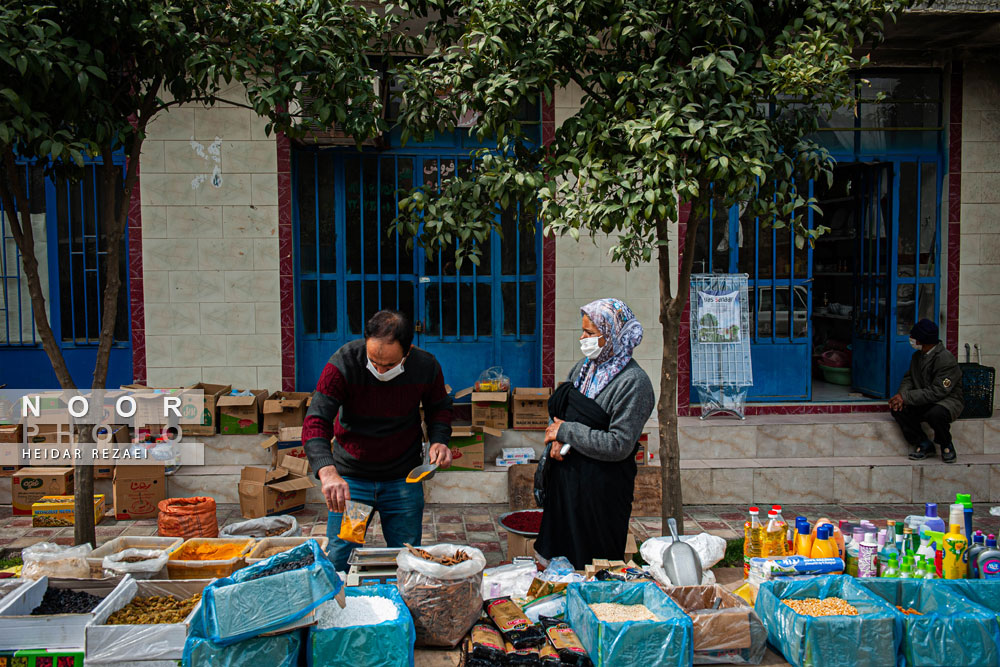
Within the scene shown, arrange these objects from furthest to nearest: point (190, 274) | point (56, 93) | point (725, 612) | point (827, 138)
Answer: point (827, 138)
point (190, 274)
point (56, 93)
point (725, 612)

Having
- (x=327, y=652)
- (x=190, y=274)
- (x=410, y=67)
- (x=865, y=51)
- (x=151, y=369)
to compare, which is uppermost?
(x=865, y=51)

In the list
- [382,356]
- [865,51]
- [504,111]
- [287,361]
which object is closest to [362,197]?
[287,361]

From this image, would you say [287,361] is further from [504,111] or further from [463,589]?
[463,589]

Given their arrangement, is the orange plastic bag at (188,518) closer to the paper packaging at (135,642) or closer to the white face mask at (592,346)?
the paper packaging at (135,642)

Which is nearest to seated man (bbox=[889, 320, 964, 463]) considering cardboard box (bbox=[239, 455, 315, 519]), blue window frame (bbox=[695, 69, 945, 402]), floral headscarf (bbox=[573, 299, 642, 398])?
blue window frame (bbox=[695, 69, 945, 402])

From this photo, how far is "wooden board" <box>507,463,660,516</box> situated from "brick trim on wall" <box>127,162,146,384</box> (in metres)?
3.62

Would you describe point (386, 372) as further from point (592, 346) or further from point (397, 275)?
point (397, 275)

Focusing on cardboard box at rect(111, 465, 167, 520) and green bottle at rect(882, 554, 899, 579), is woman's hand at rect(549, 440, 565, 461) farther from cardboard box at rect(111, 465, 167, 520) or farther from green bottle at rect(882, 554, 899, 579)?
cardboard box at rect(111, 465, 167, 520)

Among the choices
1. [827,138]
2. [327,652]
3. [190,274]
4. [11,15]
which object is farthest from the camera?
[827,138]

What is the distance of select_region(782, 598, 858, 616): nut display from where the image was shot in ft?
9.73

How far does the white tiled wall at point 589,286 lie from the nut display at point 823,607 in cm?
462

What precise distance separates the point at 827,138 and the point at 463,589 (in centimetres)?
662

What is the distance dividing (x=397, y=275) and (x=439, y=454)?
165 inches

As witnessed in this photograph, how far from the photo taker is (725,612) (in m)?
2.97
